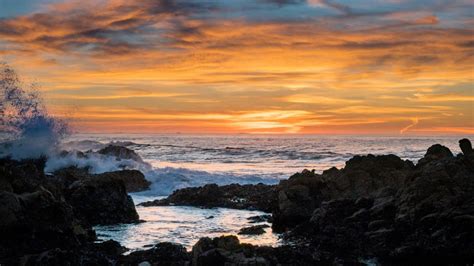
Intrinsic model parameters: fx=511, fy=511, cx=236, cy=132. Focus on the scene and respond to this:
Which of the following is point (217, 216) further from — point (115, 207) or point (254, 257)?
point (254, 257)

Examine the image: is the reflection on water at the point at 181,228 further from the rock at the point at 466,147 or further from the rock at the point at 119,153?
the rock at the point at 119,153

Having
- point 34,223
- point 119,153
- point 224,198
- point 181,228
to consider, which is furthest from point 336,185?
point 119,153

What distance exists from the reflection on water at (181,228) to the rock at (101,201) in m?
0.87

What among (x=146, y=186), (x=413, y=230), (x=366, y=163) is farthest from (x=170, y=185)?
(x=413, y=230)

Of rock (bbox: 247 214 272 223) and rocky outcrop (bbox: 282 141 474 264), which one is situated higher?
rocky outcrop (bbox: 282 141 474 264)

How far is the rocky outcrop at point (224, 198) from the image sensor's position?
27.8m

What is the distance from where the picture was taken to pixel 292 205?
2159cm

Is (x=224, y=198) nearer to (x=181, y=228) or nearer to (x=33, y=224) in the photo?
(x=181, y=228)

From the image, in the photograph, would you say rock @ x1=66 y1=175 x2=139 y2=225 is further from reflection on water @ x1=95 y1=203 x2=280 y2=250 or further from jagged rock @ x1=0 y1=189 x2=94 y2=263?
jagged rock @ x1=0 y1=189 x2=94 y2=263

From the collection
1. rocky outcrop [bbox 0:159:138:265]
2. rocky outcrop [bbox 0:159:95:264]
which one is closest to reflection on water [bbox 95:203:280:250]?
rocky outcrop [bbox 0:159:138:265]

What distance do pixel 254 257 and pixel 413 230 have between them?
560 cm

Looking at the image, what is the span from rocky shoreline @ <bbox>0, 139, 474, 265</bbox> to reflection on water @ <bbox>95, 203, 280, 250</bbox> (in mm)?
962

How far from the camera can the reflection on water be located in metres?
18.1

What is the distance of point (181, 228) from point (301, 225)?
489 cm
